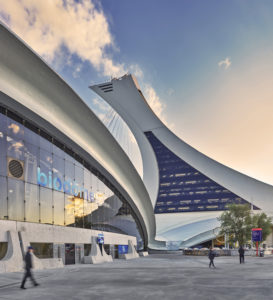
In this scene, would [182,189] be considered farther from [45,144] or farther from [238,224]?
[45,144]

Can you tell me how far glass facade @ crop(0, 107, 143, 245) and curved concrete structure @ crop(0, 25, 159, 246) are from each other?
25.3 inches

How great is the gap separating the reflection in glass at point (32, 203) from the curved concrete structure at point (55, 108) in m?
3.89

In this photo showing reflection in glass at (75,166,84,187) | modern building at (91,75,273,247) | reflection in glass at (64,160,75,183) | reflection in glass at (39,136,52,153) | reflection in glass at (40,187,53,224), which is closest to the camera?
reflection in glass at (40,187,53,224)

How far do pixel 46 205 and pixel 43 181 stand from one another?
144 cm

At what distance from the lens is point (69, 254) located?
23547 mm

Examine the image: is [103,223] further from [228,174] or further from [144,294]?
[228,174]

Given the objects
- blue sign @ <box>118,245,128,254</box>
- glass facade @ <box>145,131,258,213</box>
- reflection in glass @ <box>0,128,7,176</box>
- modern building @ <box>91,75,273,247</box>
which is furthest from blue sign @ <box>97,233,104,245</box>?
glass facade @ <box>145,131,258,213</box>

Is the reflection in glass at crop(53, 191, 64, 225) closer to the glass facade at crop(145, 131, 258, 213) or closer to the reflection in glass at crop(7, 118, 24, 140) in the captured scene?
the reflection in glass at crop(7, 118, 24, 140)

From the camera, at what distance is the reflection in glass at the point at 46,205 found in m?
21.0

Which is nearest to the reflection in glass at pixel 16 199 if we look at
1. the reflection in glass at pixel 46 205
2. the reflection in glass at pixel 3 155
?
the reflection in glass at pixel 3 155

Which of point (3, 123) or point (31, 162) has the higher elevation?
point (3, 123)

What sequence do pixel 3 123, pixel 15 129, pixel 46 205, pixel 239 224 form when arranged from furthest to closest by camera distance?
1. pixel 239 224
2. pixel 46 205
3. pixel 15 129
4. pixel 3 123

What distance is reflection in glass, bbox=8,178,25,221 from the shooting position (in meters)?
18.3

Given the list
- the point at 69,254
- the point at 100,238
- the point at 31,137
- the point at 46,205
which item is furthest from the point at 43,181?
the point at 100,238
